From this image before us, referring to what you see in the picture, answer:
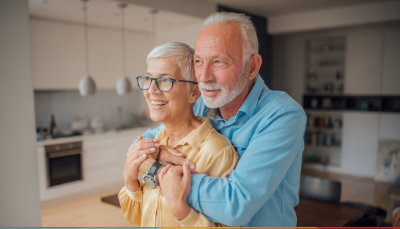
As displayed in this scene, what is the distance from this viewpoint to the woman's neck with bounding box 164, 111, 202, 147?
45.9 inches

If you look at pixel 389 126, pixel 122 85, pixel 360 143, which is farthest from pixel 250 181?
pixel 360 143

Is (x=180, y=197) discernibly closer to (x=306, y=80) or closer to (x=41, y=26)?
(x=41, y=26)

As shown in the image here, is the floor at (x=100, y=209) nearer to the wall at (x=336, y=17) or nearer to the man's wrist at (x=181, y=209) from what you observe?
the wall at (x=336, y=17)

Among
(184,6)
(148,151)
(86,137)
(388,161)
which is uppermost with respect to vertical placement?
(184,6)

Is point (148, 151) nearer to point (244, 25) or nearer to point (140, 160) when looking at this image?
point (140, 160)

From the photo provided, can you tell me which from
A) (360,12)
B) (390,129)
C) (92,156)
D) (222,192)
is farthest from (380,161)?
(222,192)

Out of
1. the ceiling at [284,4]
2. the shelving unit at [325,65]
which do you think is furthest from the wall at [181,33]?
the shelving unit at [325,65]

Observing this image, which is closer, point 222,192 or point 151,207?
point 222,192

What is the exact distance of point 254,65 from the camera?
45.2 inches

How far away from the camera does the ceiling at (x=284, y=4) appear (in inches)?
187

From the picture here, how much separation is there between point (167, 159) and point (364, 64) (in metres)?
6.12

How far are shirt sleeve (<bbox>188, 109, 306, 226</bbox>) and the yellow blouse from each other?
60 millimetres

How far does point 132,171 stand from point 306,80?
651 cm

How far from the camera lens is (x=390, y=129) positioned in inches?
229
